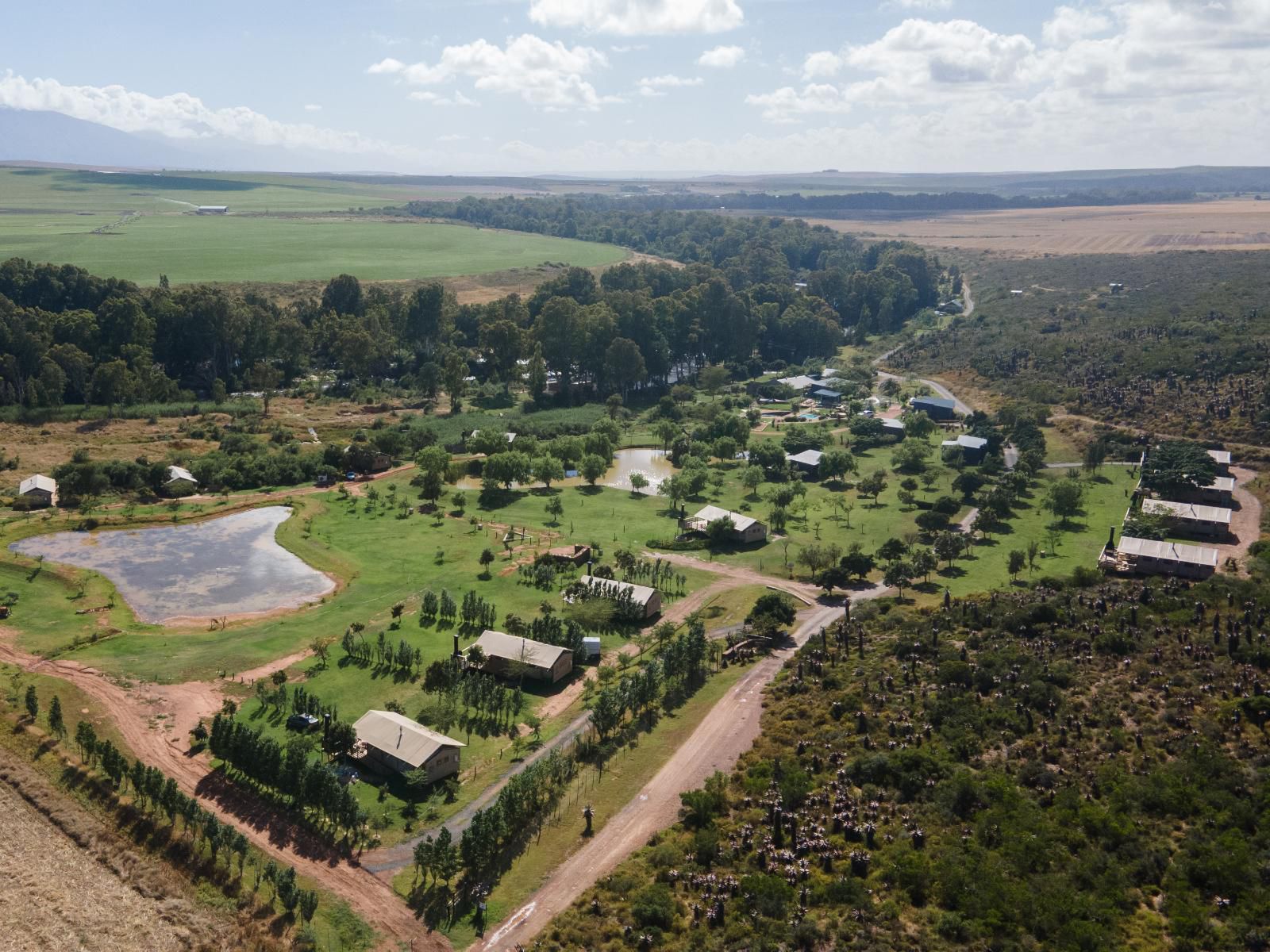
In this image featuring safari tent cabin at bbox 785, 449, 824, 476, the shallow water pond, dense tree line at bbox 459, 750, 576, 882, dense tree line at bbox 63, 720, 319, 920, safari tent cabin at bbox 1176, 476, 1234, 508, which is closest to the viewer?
dense tree line at bbox 63, 720, 319, 920

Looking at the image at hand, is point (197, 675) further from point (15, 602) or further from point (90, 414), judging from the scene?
point (90, 414)

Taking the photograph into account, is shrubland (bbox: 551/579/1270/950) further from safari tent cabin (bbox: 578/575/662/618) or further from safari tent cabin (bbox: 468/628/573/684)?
safari tent cabin (bbox: 468/628/573/684)

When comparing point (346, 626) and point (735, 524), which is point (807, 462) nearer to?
point (735, 524)

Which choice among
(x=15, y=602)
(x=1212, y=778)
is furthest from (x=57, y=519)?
(x=1212, y=778)

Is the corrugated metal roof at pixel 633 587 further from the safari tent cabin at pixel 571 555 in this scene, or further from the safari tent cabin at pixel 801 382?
the safari tent cabin at pixel 801 382

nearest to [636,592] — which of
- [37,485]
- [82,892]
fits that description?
[82,892]

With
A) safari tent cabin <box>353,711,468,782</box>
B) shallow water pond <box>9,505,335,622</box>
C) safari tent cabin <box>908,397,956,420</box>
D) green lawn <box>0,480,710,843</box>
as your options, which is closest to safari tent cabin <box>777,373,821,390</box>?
safari tent cabin <box>908,397,956,420</box>
